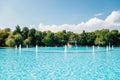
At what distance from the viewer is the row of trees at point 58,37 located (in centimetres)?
6016

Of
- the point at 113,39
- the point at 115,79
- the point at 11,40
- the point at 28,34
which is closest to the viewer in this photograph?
the point at 115,79

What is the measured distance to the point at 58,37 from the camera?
6812 centimetres

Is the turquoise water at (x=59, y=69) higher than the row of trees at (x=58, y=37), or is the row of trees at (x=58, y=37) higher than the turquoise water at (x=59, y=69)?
the row of trees at (x=58, y=37)

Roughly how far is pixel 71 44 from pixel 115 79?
62.6 metres

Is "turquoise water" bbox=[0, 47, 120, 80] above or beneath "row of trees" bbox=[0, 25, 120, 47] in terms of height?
beneath

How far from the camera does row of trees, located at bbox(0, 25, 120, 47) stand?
197ft

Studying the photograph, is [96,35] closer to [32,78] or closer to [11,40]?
[11,40]

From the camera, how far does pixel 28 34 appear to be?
61469mm

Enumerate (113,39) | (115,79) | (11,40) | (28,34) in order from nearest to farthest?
(115,79), (11,40), (28,34), (113,39)

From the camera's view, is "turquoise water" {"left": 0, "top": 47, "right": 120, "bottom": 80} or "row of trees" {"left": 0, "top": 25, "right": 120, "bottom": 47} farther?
"row of trees" {"left": 0, "top": 25, "right": 120, "bottom": 47}

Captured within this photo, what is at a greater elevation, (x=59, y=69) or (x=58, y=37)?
(x=58, y=37)

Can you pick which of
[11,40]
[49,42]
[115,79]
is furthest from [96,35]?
[115,79]

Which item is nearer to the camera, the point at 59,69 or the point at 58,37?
the point at 59,69

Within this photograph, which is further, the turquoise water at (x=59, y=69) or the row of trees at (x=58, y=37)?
the row of trees at (x=58, y=37)
